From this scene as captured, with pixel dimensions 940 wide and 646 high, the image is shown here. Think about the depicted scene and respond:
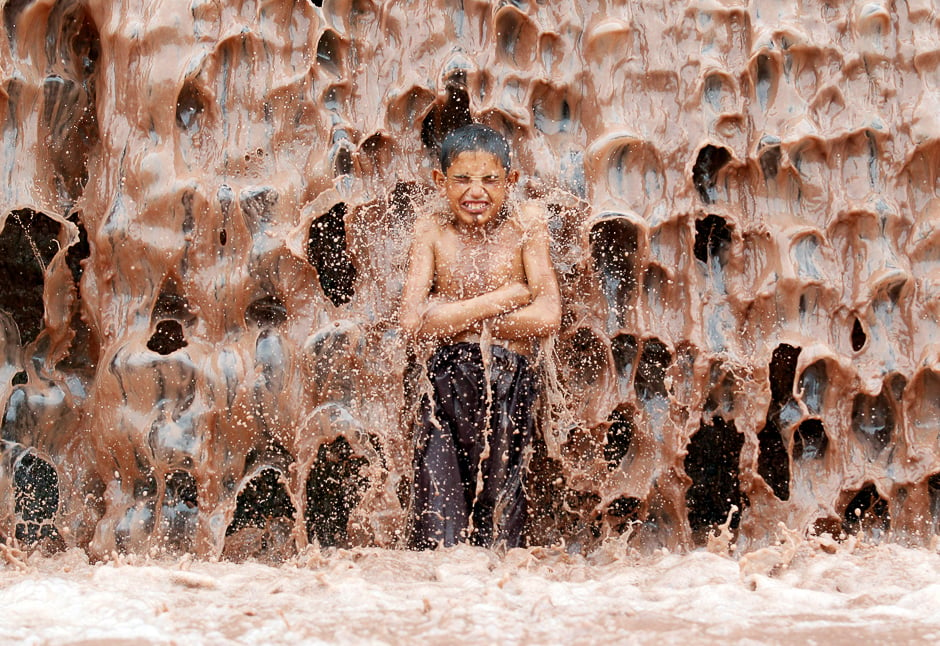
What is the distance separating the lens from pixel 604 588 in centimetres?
285

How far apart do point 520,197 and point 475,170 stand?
1.28ft

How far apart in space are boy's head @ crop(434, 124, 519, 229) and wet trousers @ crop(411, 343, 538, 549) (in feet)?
1.36

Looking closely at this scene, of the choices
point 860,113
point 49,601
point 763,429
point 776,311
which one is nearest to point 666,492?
point 763,429

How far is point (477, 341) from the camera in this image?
11.7ft

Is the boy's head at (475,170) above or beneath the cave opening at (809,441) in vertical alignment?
above

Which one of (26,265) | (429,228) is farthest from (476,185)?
(26,265)

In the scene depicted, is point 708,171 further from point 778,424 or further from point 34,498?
point 34,498

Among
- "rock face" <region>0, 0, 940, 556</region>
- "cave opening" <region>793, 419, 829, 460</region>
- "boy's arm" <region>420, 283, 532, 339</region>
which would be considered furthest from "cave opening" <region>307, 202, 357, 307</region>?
"cave opening" <region>793, 419, 829, 460</region>

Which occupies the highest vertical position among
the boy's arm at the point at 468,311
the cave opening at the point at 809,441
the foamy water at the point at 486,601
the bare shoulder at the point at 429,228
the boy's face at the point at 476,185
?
the boy's face at the point at 476,185

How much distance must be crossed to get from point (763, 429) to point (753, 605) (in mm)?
1325

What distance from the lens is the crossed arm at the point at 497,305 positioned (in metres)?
3.50

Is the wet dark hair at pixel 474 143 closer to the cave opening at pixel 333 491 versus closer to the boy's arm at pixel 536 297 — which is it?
the boy's arm at pixel 536 297

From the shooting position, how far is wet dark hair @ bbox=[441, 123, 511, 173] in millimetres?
3494

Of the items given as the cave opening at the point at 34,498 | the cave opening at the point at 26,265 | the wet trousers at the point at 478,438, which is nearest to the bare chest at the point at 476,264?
the wet trousers at the point at 478,438
